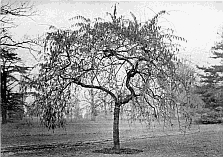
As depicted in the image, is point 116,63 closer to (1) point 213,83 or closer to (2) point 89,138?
(2) point 89,138

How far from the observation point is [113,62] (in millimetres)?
8906

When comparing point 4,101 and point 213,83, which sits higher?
point 213,83

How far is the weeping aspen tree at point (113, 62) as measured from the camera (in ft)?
26.9

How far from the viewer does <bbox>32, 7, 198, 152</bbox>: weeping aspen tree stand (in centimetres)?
820

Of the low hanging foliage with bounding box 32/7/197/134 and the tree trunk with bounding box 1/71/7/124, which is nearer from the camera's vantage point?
the low hanging foliage with bounding box 32/7/197/134

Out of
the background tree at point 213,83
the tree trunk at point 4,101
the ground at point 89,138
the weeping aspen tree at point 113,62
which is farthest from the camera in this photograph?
the background tree at point 213,83

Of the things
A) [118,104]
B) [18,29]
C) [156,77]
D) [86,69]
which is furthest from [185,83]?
[18,29]

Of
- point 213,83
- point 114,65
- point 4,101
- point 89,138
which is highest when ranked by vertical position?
point 213,83

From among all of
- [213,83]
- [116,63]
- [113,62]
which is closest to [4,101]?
[113,62]

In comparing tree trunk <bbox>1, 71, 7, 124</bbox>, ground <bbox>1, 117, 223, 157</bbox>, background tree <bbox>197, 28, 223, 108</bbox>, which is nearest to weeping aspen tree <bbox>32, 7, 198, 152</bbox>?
ground <bbox>1, 117, 223, 157</bbox>

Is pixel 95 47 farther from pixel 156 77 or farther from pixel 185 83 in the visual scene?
pixel 185 83

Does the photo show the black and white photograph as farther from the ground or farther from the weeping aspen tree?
the ground

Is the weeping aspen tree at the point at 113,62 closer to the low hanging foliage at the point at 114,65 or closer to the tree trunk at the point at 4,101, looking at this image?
the low hanging foliage at the point at 114,65

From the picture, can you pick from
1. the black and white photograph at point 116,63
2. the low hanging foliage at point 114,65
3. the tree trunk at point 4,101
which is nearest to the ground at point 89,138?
the tree trunk at point 4,101
